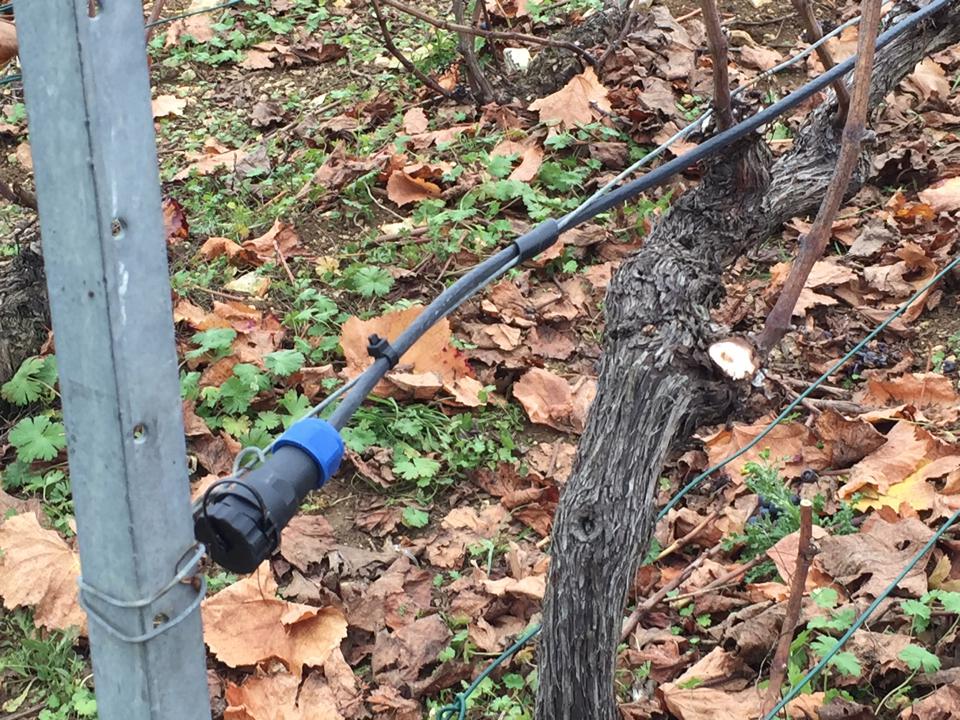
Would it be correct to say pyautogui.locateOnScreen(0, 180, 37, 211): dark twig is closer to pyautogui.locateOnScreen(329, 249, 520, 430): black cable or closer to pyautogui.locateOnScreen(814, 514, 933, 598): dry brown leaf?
pyautogui.locateOnScreen(329, 249, 520, 430): black cable

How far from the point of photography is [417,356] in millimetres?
3316

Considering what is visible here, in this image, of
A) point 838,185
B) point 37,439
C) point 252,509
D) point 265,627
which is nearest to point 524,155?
point 37,439

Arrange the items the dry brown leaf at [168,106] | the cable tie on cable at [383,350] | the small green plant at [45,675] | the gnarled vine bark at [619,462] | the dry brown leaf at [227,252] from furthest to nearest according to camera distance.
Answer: the dry brown leaf at [168,106]
the dry brown leaf at [227,252]
the small green plant at [45,675]
the gnarled vine bark at [619,462]
the cable tie on cable at [383,350]

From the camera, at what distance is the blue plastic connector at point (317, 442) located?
4.31 ft

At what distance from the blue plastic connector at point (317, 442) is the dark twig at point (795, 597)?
2.39 feet

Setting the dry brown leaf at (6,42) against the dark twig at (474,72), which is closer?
the dry brown leaf at (6,42)

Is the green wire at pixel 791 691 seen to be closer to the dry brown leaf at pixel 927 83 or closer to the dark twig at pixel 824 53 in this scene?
the dark twig at pixel 824 53

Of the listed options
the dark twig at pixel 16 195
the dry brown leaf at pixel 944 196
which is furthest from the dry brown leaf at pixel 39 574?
the dry brown leaf at pixel 944 196

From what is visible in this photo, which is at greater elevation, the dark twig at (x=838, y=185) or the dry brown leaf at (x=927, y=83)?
the dark twig at (x=838, y=185)

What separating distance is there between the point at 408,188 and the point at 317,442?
3.00 m

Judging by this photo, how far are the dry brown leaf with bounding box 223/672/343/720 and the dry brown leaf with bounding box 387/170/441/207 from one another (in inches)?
87.2

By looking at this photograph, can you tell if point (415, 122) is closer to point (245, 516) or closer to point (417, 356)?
point (417, 356)

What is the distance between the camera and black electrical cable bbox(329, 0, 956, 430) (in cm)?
153

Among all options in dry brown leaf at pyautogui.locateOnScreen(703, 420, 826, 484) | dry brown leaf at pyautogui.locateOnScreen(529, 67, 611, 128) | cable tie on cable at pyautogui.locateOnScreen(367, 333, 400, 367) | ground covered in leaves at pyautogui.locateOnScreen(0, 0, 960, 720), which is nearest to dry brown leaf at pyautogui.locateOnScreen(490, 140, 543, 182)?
ground covered in leaves at pyautogui.locateOnScreen(0, 0, 960, 720)
